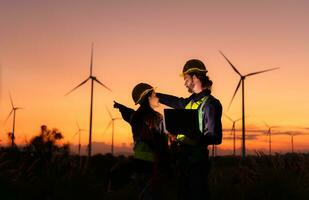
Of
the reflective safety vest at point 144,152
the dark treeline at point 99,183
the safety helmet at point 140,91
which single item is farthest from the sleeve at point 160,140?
the dark treeline at point 99,183

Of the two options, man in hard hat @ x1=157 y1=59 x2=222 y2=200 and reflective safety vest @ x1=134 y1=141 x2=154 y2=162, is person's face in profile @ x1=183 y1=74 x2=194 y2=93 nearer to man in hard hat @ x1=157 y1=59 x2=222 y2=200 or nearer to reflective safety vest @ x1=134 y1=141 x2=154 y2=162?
man in hard hat @ x1=157 y1=59 x2=222 y2=200

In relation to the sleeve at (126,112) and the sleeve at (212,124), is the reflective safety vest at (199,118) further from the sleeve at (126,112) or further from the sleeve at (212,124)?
the sleeve at (126,112)

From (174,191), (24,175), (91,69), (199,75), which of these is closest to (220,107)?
(199,75)

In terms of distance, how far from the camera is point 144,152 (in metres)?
7.81

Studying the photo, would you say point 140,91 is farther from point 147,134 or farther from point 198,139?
point 198,139

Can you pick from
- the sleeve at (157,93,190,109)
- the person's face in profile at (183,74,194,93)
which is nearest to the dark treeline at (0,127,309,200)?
the sleeve at (157,93,190,109)

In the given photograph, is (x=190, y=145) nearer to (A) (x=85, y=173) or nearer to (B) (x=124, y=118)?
(B) (x=124, y=118)

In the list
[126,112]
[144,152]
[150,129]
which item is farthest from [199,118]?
[126,112]

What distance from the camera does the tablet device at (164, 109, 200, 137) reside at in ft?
23.9

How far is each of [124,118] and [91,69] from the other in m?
28.4

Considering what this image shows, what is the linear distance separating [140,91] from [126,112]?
0.37 m

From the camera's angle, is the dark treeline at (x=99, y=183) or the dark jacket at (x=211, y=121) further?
the dark treeline at (x=99, y=183)

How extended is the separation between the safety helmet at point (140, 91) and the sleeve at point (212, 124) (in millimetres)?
926

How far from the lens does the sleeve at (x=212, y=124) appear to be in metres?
7.41
